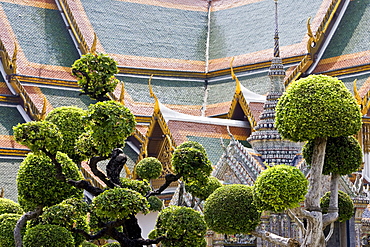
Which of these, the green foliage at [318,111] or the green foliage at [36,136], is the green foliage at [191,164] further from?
the green foliage at [36,136]

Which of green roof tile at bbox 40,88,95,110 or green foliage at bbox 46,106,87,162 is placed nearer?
green foliage at bbox 46,106,87,162

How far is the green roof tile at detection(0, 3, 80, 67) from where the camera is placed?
73.0 feet

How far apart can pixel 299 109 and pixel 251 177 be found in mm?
3113

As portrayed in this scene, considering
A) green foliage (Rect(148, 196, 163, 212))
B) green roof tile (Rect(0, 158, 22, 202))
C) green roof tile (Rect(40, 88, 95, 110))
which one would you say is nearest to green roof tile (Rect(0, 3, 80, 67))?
green roof tile (Rect(40, 88, 95, 110))

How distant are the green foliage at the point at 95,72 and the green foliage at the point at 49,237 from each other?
1.36 meters

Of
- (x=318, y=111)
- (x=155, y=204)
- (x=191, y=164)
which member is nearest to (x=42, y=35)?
(x=155, y=204)

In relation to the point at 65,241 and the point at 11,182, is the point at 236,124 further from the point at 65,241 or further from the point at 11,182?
the point at 65,241

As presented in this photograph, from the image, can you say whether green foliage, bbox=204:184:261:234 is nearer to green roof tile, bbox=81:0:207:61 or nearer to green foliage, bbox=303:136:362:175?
green foliage, bbox=303:136:362:175

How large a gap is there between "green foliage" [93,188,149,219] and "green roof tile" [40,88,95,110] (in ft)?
38.6

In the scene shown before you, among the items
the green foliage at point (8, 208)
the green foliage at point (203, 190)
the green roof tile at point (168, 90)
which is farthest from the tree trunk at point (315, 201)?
the green roof tile at point (168, 90)

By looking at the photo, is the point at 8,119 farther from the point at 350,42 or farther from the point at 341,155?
Result: the point at 341,155

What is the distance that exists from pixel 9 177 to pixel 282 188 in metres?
9.24

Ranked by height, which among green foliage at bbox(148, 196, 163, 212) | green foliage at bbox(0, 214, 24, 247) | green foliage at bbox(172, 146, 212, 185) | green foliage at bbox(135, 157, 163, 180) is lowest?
green foliage at bbox(0, 214, 24, 247)

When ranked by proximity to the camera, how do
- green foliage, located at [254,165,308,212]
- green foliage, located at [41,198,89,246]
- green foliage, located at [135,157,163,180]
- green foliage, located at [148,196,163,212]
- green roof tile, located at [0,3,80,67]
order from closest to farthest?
green foliage, located at [254,165,308,212] < green foliage, located at [41,198,89,246] < green foliage, located at [135,157,163,180] < green foliage, located at [148,196,163,212] < green roof tile, located at [0,3,80,67]
